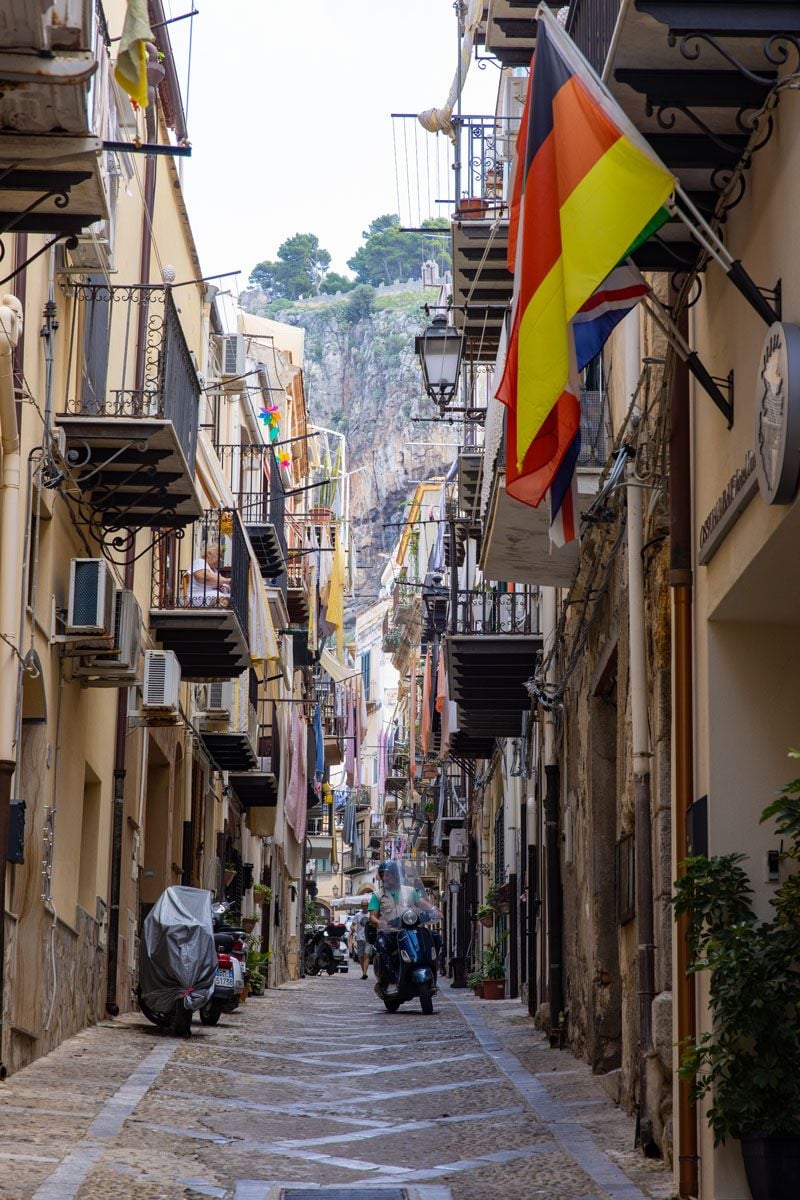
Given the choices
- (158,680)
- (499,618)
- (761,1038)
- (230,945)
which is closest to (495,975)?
(499,618)

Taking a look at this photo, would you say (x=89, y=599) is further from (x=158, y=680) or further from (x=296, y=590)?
(x=296, y=590)

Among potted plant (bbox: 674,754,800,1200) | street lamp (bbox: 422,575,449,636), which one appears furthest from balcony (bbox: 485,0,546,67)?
street lamp (bbox: 422,575,449,636)

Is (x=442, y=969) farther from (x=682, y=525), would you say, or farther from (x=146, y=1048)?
(x=682, y=525)

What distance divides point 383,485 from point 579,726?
296 ft

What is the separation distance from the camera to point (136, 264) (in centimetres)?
1786

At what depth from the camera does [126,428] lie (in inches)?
543

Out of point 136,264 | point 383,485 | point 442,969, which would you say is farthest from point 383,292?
point 136,264

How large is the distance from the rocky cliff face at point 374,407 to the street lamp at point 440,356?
73.2 meters

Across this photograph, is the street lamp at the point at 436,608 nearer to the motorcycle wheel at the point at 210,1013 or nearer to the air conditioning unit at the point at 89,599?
the motorcycle wheel at the point at 210,1013

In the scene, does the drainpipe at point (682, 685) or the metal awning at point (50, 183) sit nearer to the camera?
the drainpipe at point (682, 685)

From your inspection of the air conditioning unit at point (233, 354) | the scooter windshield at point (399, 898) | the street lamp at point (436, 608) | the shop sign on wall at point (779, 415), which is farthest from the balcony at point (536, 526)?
the street lamp at point (436, 608)

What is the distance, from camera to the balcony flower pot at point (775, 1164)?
6.33 metres

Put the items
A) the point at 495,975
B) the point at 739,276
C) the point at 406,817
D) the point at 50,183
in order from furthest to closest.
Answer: the point at 406,817, the point at 495,975, the point at 50,183, the point at 739,276

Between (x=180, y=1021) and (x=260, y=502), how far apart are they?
14244 millimetres
